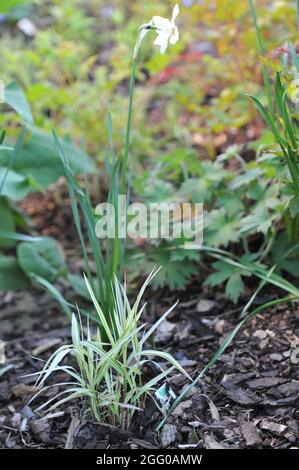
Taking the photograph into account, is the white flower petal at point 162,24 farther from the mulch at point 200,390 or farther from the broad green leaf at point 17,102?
the mulch at point 200,390

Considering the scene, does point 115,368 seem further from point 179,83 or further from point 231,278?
point 179,83

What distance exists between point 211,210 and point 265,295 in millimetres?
318

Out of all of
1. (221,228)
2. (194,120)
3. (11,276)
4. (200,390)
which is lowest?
(200,390)

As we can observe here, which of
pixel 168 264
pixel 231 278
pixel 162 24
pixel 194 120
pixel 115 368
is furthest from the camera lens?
pixel 194 120

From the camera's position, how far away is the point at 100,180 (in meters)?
2.71

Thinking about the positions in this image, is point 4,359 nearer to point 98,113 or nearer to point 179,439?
point 179,439

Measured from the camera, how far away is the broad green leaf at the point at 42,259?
205 centimetres

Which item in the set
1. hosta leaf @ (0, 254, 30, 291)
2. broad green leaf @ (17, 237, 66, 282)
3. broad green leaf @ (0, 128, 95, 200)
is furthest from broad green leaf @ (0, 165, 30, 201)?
hosta leaf @ (0, 254, 30, 291)

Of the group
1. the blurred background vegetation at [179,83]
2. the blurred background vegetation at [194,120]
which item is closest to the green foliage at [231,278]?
the blurred background vegetation at [194,120]

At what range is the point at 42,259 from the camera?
210 centimetres

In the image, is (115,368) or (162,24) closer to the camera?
(115,368)

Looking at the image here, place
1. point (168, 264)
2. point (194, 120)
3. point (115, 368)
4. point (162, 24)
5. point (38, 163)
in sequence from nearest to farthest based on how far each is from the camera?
point (115, 368) → point (162, 24) → point (168, 264) → point (38, 163) → point (194, 120)

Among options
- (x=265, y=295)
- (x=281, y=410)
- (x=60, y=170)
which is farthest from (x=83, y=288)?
(x=281, y=410)

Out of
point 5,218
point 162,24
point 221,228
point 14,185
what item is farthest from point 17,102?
point 221,228
